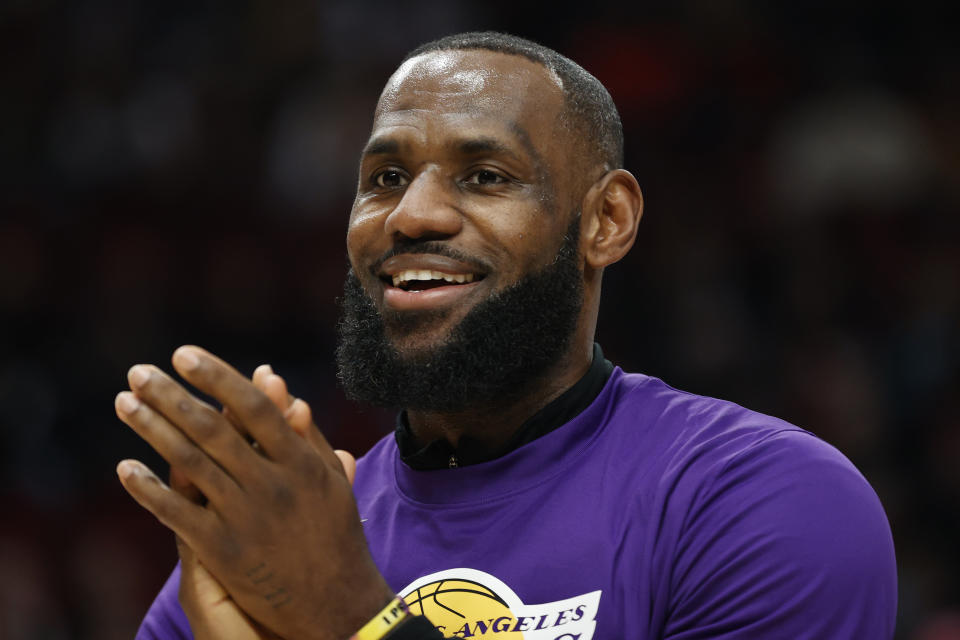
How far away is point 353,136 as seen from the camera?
7.34 m

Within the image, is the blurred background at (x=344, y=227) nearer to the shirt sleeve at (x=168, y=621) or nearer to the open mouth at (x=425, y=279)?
the shirt sleeve at (x=168, y=621)

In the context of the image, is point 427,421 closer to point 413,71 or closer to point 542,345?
point 542,345

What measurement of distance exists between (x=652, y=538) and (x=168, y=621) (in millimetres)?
1008

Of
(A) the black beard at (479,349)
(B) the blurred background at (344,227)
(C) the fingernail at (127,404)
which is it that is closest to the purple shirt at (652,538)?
(A) the black beard at (479,349)

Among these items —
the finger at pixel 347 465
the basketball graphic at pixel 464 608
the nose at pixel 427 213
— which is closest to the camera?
the finger at pixel 347 465

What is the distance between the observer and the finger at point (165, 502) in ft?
5.57

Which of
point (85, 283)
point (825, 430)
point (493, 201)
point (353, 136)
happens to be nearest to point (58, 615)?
point (85, 283)

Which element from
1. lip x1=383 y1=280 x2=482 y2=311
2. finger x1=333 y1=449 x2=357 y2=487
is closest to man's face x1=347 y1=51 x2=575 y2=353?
lip x1=383 y1=280 x2=482 y2=311

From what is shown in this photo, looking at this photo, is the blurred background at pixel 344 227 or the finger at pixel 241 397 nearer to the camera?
the finger at pixel 241 397

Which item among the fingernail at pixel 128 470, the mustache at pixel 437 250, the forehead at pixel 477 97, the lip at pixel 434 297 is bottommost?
the fingernail at pixel 128 470

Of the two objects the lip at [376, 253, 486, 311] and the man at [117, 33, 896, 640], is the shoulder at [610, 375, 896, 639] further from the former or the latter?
the lip at [376, 253, 486, 311]

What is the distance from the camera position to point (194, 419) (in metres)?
1.65

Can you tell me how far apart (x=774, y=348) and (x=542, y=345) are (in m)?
3.97

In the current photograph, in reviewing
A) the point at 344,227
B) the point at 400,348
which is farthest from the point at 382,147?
the point at 344,227
